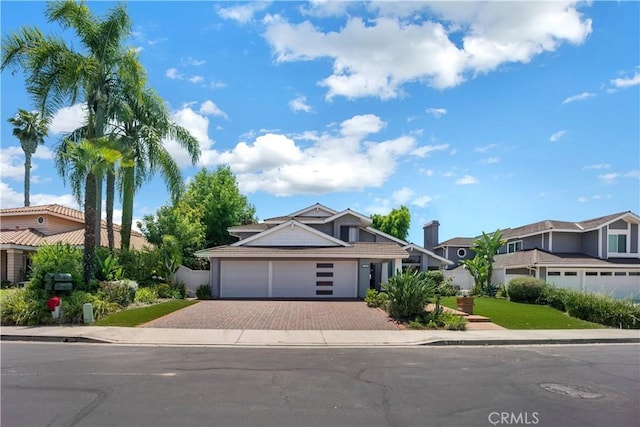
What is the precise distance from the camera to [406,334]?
14.4 meters

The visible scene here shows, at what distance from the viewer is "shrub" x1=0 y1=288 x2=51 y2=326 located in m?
15.2

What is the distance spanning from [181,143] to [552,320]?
70.0ft

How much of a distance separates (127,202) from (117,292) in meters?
8.12

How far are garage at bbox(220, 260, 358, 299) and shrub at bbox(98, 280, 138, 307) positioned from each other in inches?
259

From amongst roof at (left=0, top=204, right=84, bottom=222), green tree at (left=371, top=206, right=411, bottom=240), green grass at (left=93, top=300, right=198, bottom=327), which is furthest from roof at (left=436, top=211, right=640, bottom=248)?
roof at (left=0, top=204, right=84, bottom=222)

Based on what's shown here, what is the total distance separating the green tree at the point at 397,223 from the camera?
55500mm

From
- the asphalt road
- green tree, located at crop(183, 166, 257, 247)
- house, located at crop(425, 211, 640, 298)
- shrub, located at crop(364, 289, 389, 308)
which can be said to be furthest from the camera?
green tree, located at crop(183, 166, 257, 247)

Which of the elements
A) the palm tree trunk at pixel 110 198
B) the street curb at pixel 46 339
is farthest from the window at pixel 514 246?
the street curb at pixel 46 339

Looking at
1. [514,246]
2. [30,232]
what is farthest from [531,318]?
[30,232]

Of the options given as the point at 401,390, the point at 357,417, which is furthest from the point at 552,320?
the point at 357,417

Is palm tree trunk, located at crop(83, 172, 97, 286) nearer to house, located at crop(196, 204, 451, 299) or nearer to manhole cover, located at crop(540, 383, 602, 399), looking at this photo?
Result: house, located at crop(196, 204, 451, 299)

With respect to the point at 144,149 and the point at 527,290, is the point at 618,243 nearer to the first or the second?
the point at 527,290

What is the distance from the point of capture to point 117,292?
19.1 m

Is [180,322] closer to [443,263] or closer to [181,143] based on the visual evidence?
[181,143]
